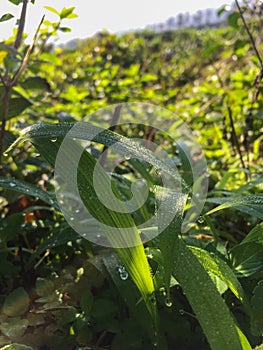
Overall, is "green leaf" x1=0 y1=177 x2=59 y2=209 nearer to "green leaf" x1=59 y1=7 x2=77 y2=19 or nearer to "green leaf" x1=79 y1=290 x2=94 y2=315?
"green leaf" x1=79 y1=290 x2=94 y2=315

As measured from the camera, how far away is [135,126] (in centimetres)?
256

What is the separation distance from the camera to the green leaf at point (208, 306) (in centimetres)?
60

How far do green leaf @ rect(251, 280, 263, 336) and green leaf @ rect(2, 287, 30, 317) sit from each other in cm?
39

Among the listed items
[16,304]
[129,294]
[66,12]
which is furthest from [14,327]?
[66,12]

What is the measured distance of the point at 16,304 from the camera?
844mm

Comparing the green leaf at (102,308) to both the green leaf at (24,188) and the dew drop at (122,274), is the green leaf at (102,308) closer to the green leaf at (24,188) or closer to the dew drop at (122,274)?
the dew drop at (122,274)

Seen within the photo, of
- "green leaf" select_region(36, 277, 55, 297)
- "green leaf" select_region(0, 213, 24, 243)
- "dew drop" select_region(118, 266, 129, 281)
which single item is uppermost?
"green leaf" select_region(0, 213, 24, 243)

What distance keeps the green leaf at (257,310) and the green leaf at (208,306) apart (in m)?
0.09

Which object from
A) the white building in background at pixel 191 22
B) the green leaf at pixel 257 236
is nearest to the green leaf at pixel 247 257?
the green leaf at pixel 257 236

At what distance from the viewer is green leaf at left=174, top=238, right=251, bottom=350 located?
60 cm

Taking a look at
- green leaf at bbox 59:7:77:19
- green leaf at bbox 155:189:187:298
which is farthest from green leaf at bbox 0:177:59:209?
green leaf at bbox 59:7:77:19

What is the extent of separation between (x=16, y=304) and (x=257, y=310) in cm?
42

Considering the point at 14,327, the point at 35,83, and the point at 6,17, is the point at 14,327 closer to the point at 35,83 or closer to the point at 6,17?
the point at 6,17


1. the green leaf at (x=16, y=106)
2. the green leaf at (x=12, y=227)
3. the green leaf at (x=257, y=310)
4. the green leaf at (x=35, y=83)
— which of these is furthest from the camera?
the green leaf at (x=35, y=83)
